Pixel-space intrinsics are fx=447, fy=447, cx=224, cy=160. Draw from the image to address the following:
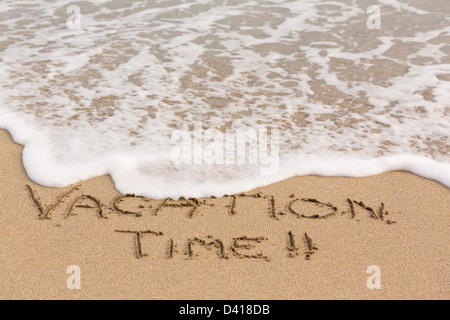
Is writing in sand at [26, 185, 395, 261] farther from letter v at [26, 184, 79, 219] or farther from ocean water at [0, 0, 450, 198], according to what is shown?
ocean water at [0, 0, 450, 198]

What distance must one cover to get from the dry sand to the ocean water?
162mm

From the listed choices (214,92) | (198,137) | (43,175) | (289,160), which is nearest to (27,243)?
(43,175)

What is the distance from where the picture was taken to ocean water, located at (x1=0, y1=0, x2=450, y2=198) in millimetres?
2939

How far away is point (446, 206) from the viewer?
8.49 feet

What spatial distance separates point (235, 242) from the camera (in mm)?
2328

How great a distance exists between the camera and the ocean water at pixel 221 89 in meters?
2.94

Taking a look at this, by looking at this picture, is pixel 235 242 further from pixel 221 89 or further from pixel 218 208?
pixel 221 89

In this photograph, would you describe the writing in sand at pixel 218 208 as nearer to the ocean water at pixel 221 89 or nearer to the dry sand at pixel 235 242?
the dry sand at pixel 235 242

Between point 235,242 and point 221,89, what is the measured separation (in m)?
1.98

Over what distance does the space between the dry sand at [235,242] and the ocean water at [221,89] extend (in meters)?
0.16

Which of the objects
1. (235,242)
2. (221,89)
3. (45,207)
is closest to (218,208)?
(235,242)

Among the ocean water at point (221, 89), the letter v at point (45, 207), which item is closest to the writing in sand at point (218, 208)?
the letter v at point (45, 207)

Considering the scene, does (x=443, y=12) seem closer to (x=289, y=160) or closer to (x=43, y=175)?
(x=289, y=160)

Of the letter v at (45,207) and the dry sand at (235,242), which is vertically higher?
the letter v at (45,207)
